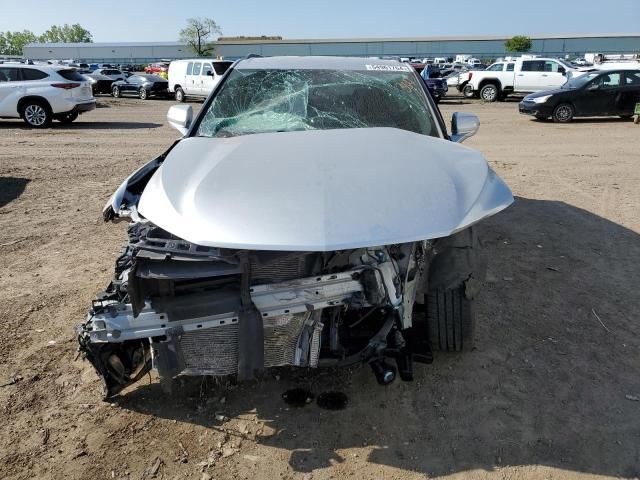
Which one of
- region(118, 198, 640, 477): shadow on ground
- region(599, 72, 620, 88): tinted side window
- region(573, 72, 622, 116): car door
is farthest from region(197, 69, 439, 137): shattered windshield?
region(599, 72, 620, 88): tinted side window

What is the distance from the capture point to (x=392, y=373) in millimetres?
2699

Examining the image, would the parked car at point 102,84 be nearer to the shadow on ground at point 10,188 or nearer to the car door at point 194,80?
the car door at point 194,80

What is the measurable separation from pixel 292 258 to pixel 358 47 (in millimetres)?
91168

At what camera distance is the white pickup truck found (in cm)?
2014

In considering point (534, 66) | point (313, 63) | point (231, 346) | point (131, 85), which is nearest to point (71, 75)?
point (131, 85)

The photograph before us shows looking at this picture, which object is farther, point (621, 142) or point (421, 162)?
point (621, 142)

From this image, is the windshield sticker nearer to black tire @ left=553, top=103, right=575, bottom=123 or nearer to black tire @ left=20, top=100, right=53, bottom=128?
black tire @ left=553, top=103, right=575, bottom=123

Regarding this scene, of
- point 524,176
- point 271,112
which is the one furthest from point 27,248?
point 524,176

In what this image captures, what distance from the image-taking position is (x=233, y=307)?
242cm

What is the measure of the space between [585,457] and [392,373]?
38.7 inches

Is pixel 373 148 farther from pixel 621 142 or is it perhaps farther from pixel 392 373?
pixel 621 142

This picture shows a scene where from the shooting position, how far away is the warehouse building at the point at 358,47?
81.9 m

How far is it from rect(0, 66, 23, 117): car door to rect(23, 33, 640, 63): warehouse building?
7040cm

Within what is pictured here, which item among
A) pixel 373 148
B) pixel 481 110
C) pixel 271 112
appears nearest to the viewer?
pixel 373 148
